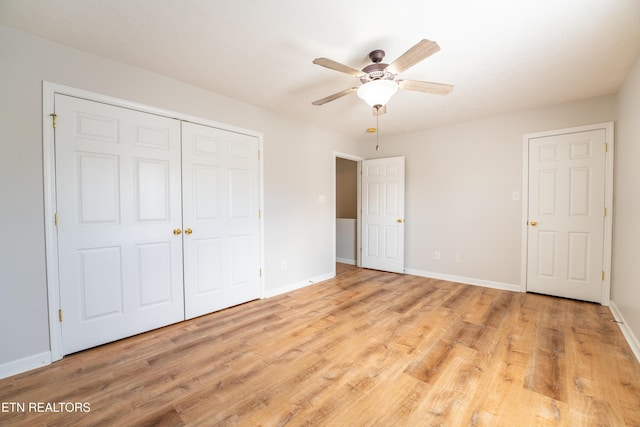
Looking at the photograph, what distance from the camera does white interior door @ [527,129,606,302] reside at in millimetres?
3129

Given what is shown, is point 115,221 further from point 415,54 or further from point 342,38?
point 415,54

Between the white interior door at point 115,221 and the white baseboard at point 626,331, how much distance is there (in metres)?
3.99

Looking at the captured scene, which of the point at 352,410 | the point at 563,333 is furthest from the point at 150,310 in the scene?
the point at 563,333

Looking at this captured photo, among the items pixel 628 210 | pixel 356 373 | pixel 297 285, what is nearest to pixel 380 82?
pixel 356 373

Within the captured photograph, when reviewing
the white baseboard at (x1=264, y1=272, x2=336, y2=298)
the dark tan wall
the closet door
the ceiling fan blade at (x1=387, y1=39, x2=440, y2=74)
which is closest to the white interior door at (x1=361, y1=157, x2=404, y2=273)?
the white baseboard at (x1=264, y1=272, x2=336, y2=298)

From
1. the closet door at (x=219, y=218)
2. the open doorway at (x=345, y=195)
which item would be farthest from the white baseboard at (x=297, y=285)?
the open doorway at (x=345, y=195)

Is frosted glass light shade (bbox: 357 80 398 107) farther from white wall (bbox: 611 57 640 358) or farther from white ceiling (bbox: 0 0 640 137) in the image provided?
white wall (bbox: 611 57 640 358)

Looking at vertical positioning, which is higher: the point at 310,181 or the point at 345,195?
the point at 310,181

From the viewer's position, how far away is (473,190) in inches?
155

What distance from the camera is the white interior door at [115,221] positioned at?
2.10 meters

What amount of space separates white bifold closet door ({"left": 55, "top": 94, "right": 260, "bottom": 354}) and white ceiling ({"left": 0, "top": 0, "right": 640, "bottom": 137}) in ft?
1.92

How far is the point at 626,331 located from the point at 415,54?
3.06 m

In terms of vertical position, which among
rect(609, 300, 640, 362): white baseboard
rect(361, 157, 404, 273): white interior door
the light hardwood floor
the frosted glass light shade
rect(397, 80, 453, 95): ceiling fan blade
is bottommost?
the light hardwood floor

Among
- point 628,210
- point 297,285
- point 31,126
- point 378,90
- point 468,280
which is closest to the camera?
point 31,126
